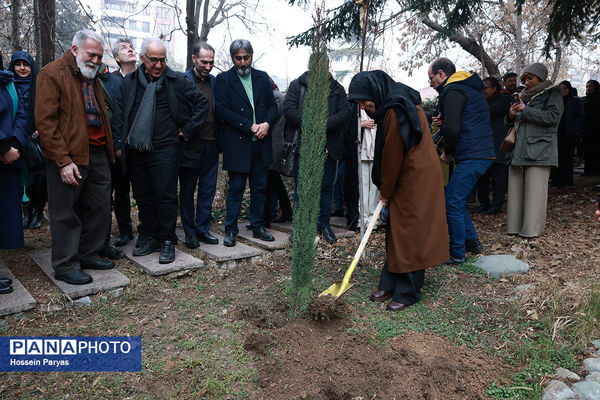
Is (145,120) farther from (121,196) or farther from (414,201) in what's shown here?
(414,201)

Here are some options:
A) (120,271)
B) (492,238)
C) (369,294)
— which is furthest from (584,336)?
(120,271)

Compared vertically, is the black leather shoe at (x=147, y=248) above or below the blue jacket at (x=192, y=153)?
below

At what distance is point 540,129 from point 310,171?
3.53 m

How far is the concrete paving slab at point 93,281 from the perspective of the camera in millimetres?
3572

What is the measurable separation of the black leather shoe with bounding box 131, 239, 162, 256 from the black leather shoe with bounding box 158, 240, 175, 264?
0.19 meters

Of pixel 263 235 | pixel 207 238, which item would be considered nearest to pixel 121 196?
pixel 207 238

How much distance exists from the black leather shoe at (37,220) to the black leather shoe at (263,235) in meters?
2.99

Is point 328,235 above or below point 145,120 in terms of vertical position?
below

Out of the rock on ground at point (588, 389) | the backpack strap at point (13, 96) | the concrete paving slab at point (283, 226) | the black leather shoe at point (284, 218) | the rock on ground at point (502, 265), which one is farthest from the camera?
the black leather shoe at point (284, 218)

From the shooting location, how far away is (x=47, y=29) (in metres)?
7.02

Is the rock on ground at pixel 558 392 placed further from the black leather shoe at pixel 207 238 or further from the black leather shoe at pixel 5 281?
the black leather shoe at pixel 5 281

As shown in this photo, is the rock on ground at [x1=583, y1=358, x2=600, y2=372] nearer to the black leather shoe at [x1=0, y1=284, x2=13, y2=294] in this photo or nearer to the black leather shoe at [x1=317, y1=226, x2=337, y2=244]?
the black leather shoe at [x1=317, y1=226, x2=337, y2=244]

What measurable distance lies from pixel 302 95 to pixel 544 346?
3.60m

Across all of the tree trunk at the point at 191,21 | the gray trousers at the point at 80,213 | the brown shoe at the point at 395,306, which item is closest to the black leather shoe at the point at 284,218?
the gray trousers at the point at 80,213
